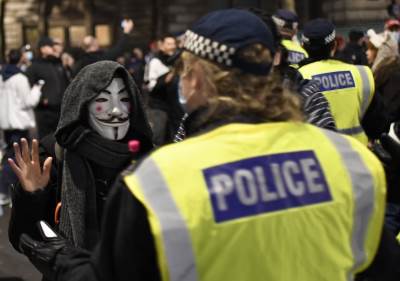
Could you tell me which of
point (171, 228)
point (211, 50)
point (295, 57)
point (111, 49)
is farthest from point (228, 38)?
point (295, 57)

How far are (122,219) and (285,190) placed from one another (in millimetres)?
379

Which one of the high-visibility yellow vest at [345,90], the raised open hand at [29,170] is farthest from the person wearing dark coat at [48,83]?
the raised open hand at [29,170]

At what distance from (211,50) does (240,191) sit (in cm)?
35

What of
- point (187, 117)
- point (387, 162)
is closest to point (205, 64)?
point (187, 117)

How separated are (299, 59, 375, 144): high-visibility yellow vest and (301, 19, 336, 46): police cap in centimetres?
13

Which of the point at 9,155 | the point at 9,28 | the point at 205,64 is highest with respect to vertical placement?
the point at 205,64

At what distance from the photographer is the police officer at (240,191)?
2.09 metres

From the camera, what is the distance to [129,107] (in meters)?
3.74

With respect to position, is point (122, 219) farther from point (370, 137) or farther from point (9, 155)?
point (9, 155)

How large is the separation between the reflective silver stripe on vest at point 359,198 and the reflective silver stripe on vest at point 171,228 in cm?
43

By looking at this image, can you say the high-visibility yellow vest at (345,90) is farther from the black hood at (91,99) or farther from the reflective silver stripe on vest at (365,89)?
the black hood at (91,99)

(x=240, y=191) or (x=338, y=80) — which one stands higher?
(x=240, y=191)

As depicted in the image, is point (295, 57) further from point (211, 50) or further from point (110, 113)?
point (211, 50)

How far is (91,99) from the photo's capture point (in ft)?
11.7
